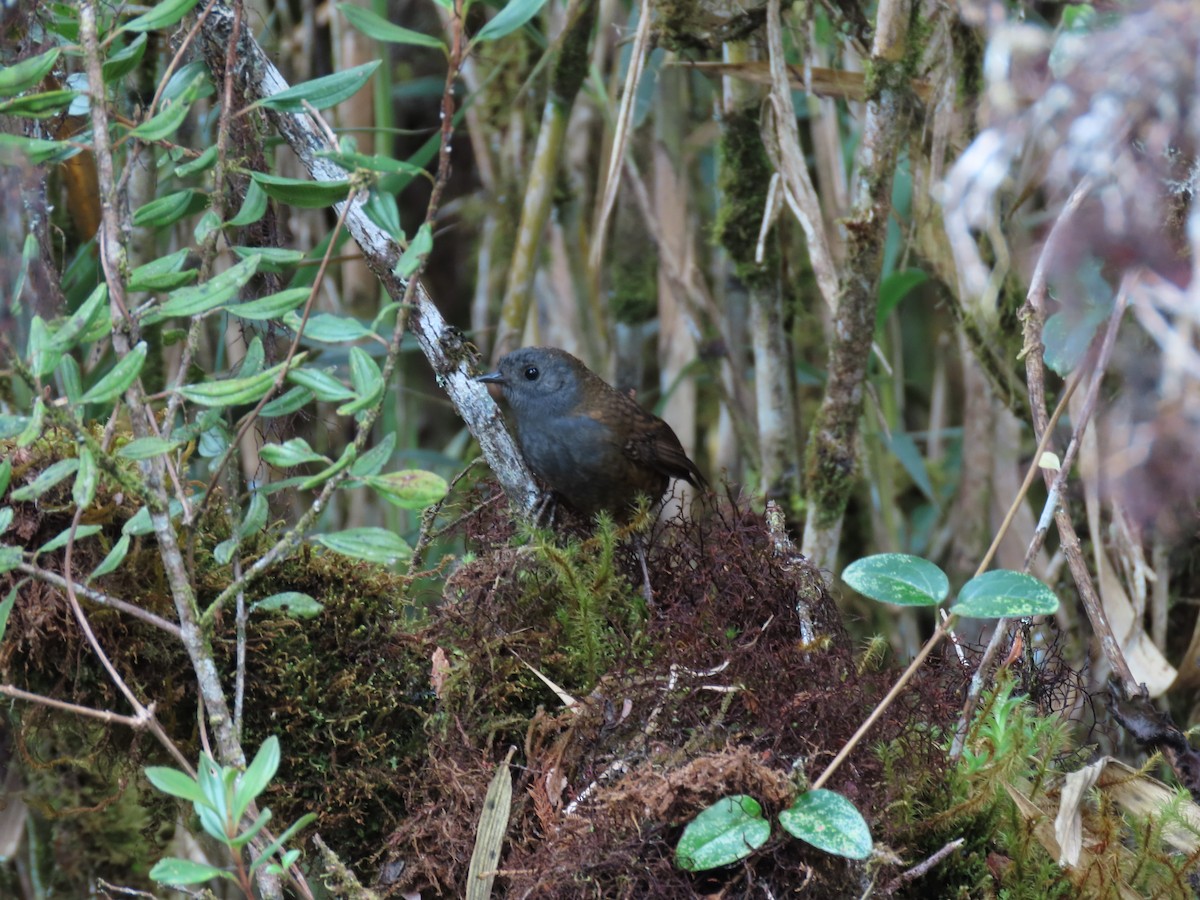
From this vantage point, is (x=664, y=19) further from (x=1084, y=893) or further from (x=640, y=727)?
(x=1084, y=893)

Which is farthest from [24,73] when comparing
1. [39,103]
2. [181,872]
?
[181,872]

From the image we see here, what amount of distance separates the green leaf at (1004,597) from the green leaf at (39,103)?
130cm

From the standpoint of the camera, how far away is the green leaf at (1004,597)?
1583 mm

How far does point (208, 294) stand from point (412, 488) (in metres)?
0.35

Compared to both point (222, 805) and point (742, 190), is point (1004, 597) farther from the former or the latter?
point (742, 190)

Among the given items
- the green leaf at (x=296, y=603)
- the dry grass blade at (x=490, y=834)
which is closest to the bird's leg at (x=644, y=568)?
the dry grass blade at (x=490, y=834)

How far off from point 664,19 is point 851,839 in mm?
1973

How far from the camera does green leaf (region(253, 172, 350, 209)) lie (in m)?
1.64

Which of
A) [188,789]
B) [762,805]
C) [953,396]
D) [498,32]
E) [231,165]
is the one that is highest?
[498,32]

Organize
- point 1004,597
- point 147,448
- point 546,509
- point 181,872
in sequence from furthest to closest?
point 546,509 → point 1004,597 → point 147,448 → point 181,872

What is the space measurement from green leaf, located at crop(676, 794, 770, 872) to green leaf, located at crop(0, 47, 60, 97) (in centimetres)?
122

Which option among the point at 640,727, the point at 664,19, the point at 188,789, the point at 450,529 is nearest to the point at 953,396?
the point at 664,19

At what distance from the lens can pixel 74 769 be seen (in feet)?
8.27

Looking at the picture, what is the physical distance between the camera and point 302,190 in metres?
1.67
